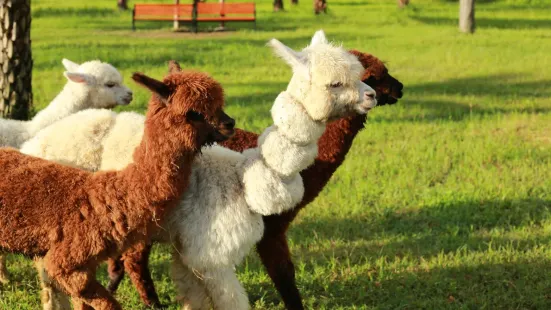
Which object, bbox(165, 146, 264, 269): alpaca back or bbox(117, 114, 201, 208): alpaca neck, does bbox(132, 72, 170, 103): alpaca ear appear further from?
bbox(165, 146, 264, 269): alpaca back

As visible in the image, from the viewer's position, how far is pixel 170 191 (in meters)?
3.94

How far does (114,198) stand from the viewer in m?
4.00

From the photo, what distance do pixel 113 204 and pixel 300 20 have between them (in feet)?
73.2

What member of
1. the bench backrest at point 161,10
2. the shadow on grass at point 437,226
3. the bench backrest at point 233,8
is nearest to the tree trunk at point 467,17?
the bench backrest at point 233,8

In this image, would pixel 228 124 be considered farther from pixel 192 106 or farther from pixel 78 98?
pixel 78 98

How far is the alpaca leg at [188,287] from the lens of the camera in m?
4.39

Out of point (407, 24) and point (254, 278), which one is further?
point (407, 24)

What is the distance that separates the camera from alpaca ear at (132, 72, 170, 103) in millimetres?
3727

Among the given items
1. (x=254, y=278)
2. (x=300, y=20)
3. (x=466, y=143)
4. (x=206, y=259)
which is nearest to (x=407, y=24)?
(x=300, y=20)

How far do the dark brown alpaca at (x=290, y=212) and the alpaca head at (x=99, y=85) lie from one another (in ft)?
5.06

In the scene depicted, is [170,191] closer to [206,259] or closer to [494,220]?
[206,259]

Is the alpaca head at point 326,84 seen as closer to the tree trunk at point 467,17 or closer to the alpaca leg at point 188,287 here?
the alpaca leg at point 188,287

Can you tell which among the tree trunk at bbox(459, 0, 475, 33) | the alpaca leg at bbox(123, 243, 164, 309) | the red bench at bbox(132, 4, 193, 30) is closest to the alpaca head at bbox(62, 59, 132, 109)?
the alpaca leg at bbox(123, 243, 164, 309)

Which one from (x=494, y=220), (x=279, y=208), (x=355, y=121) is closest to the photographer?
(x=279, y=208)
